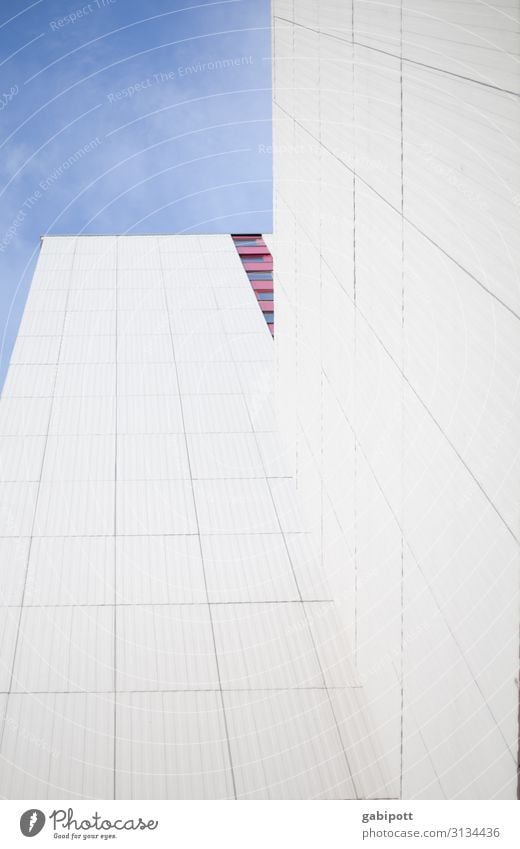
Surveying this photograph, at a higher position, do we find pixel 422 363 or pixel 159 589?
pixel 422 363

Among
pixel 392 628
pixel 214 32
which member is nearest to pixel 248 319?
pixel 214 32

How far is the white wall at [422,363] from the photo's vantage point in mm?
3477

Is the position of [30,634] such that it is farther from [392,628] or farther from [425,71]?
[425,71]

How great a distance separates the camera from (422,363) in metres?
4.59

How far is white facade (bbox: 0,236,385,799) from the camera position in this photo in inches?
224

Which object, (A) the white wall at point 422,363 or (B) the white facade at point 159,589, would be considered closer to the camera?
(A) the white wall at point 422,363

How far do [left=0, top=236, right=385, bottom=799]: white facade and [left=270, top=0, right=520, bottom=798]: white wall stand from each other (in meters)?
0.58

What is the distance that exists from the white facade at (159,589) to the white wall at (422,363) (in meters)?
0.58

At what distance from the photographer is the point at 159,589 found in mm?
7336

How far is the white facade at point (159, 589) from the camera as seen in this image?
5688 millimetres

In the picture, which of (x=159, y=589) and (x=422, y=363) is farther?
(x=159, y=589)

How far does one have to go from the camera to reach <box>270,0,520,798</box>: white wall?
3477 millimetres

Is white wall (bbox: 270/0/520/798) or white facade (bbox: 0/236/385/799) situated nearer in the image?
white wall (bbox: 270/0/520/798)

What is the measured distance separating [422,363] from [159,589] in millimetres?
3783
